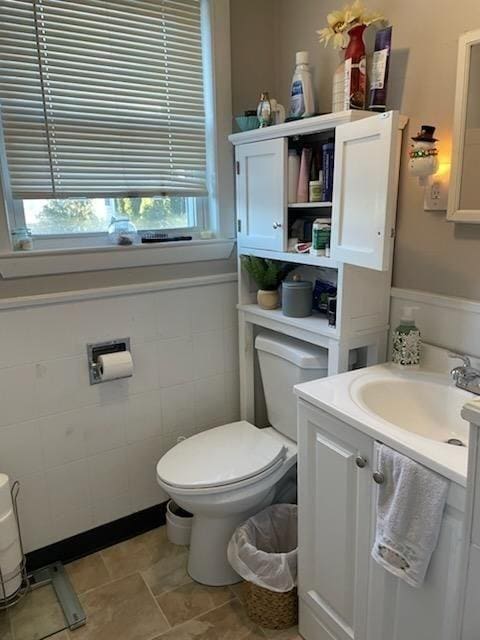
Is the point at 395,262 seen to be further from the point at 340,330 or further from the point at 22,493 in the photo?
the point at 22,493

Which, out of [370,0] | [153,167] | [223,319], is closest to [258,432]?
[223,319]

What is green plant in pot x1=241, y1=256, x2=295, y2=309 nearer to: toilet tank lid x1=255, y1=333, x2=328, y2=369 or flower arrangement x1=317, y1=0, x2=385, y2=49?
toilet tank lid x1=255, y1=333, x2=328, y2=369

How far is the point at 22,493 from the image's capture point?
5.95ft

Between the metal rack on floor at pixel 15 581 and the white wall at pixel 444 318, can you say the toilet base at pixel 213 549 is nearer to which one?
the metal rack on floor at pixel 15 581

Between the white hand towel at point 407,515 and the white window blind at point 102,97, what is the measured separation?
4.54 feet

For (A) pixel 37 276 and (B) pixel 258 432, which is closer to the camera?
(A) pixel 37 276

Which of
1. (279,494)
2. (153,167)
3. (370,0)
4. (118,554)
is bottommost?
(118,554)

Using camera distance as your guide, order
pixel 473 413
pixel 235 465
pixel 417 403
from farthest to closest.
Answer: pixel 235 465
pixel 417 403
pixel 473 413

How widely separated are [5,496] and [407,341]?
4.63ft

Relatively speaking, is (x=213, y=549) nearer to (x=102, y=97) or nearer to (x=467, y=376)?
(x=467, y=376)

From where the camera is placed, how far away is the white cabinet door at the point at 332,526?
4.18ft

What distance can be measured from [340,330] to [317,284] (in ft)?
1.10

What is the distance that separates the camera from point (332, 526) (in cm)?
138

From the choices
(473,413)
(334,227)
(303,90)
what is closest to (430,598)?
(473,413)
